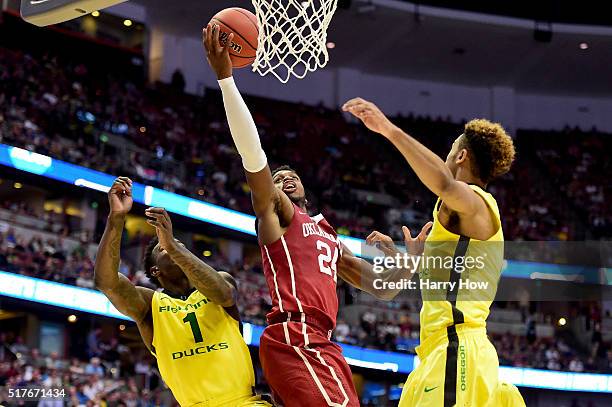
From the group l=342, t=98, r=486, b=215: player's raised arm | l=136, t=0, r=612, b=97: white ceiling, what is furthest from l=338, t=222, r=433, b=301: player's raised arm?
l=136, t=0, r=612, b=97: white ceiling

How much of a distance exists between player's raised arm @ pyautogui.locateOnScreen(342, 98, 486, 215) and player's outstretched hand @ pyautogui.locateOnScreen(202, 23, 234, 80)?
0.63m

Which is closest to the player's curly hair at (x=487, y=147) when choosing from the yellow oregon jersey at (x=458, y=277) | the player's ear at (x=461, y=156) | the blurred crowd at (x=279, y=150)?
the player's ear at (x=461, y=156)

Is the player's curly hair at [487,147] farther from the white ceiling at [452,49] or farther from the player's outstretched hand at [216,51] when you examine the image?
the white ceiling at [452,49]

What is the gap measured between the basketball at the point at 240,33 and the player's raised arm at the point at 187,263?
2.86 feet

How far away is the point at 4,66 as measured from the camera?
20016mm

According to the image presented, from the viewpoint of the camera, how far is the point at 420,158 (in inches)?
137

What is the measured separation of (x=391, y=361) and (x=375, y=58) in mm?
10392

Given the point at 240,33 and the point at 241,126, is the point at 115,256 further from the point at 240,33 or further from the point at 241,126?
the point at 240,33

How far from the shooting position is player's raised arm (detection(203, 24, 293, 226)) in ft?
12.8

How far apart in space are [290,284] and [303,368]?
38cm

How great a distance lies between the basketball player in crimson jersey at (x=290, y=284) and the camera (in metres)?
3.96

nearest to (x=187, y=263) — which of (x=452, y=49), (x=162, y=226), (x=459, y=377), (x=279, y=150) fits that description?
(x=162, y=226)

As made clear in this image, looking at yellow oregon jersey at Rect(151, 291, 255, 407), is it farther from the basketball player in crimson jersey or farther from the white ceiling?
the white ceiling

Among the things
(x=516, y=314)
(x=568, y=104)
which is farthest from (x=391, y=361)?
(x=568, y=104)
